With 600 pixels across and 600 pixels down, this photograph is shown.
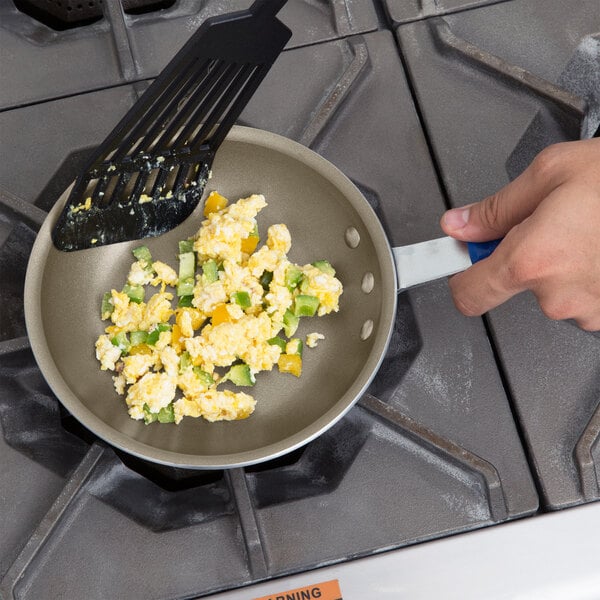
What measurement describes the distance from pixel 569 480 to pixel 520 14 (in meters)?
0.62

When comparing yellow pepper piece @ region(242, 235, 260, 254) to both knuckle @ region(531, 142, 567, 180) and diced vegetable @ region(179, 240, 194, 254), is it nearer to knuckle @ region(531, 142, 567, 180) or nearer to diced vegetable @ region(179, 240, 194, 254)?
diced vegetable @ region(179, 240, 194, 254)

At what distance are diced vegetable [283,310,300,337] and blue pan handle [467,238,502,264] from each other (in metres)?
0.22

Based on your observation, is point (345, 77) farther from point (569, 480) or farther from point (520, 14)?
point (569, 480)

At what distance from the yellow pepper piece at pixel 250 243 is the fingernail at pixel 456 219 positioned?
0.23 meters

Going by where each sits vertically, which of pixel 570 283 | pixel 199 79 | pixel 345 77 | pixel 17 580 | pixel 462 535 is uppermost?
pixel 199 79

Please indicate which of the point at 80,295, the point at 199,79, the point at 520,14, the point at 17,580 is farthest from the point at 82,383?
the point at 520,14

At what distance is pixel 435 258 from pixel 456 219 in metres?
0.05

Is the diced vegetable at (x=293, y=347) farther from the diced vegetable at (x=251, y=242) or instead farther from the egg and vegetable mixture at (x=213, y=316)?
the diced vegetable at (x=251, y=242)

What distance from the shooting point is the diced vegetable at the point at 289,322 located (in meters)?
0.87

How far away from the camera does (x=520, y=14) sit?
39.3 inches

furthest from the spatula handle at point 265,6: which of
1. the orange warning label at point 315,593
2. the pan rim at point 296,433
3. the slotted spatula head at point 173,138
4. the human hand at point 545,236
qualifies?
the orange warning label at point 315,593

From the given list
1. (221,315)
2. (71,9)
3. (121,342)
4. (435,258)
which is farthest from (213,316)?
(71,9)

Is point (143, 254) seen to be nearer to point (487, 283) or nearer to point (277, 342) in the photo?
point (277, 342)

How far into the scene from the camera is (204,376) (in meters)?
0.84
